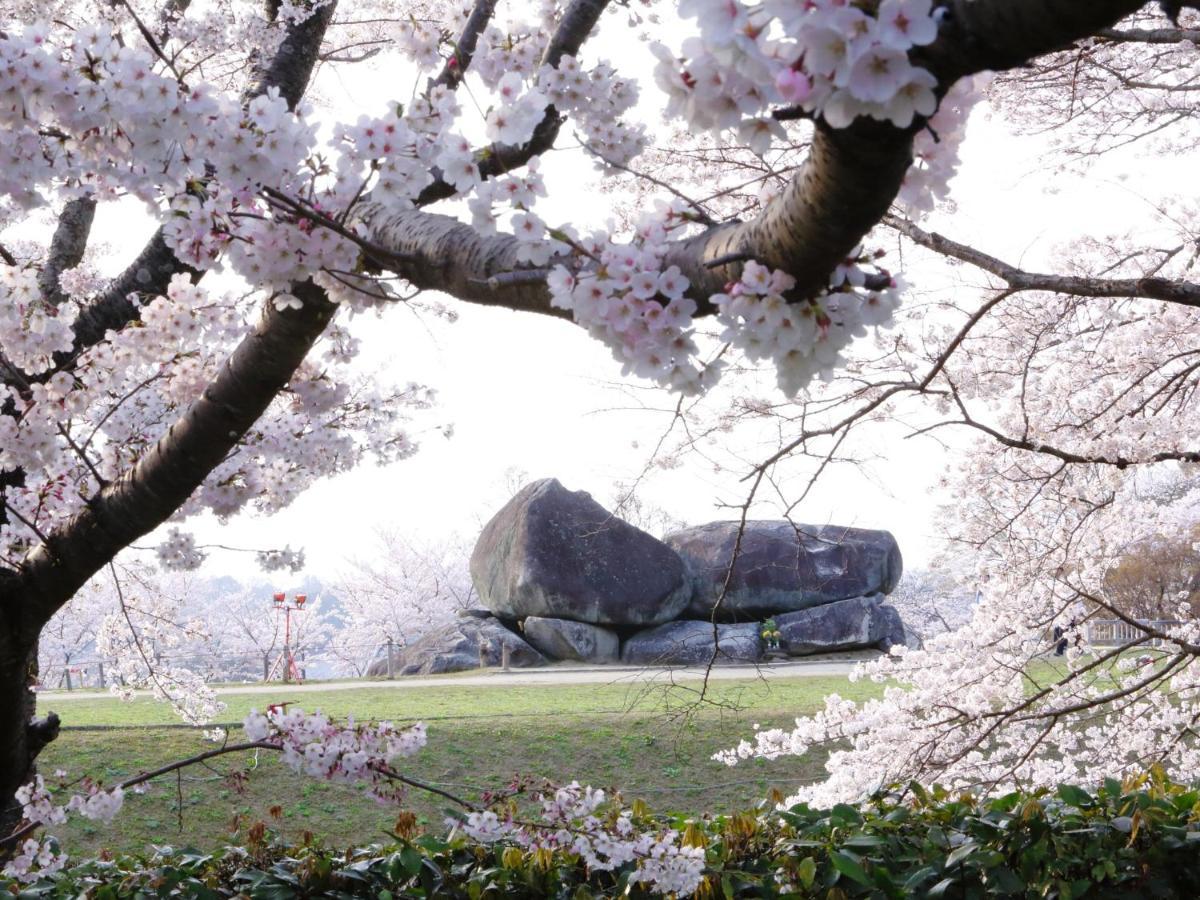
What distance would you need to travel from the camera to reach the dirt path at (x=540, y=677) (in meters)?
12.7

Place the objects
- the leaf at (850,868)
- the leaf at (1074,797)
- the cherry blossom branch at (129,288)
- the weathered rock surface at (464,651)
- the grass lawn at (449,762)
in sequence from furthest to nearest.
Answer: the weathered rock surface at (464,651)
the grass lawn at (449,762)
the cherry blossom branch at (129,288)
the leaf at (1074,797)
the leaf at (850,868)

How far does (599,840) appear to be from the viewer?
2.35 meters

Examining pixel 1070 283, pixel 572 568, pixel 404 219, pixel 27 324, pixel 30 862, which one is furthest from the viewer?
pixel 572 568

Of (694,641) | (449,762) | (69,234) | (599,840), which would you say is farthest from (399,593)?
(599,840)

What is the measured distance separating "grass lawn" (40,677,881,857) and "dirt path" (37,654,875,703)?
6.19 feet

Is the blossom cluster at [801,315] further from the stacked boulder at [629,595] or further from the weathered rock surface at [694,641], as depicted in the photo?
the stacked boulder at [629,595]

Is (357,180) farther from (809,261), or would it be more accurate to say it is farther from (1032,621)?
(1032,621)

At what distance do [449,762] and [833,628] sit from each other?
1051 centimetres

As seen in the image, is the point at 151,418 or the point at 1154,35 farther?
the point at 1154,35

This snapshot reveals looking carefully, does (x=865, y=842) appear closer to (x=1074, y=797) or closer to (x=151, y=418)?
(x=1074, y=797)

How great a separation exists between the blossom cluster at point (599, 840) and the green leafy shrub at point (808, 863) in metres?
0.06

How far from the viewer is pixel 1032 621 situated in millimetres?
6117

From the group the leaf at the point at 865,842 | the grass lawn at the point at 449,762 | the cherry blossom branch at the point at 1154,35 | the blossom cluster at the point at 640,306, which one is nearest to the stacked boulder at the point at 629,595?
the grass lawn at the point at 449,762

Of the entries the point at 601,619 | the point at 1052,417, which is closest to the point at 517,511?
the point at 601,619
